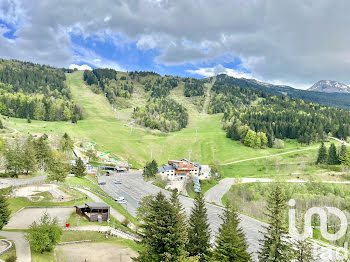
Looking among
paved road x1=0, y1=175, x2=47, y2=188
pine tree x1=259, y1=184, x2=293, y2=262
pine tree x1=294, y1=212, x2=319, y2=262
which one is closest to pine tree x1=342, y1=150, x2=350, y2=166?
pine tree x1=259, y1=184, x2=293, y2=262

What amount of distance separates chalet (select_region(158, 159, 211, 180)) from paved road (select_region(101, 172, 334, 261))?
11.0 meters

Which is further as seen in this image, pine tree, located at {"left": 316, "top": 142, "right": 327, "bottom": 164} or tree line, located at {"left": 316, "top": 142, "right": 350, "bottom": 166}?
pine tree, located at {"left": 316, "top": 142, "right": 327, "bottom": 164}

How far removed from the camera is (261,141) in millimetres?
151000

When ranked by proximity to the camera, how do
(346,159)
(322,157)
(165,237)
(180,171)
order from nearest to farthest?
(165,237), (180,171), (346,159), (322,157)

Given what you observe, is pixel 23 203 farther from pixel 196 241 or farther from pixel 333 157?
pixel 333 157

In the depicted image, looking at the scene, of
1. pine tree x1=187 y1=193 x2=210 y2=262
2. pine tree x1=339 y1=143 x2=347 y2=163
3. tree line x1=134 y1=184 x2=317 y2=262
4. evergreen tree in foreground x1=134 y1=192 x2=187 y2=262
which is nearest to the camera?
evergreen tree in foreground x1=134 y1=192 x2=187 y2=262

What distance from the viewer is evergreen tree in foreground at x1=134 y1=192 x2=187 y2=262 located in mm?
25019

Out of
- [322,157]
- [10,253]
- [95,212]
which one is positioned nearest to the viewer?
[10,253]

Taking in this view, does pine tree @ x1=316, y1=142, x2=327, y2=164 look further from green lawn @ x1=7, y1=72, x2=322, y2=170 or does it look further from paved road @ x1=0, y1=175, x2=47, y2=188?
paved road @ x1=0, y1=175, x2=47, y2=188

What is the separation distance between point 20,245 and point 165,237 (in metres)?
21.2

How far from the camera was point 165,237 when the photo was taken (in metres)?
25.1

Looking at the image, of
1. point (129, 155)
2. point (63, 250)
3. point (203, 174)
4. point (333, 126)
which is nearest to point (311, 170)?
point (203, 174)

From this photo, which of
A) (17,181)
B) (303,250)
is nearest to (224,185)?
(17,181)

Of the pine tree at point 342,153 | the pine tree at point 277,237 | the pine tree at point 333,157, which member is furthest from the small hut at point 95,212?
the pine tree at point 342,153
